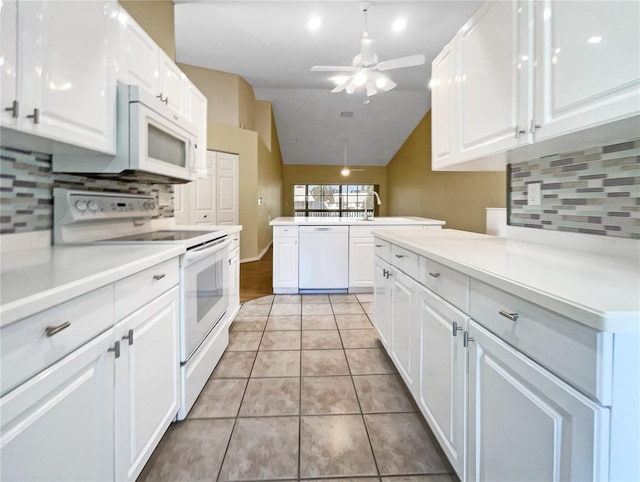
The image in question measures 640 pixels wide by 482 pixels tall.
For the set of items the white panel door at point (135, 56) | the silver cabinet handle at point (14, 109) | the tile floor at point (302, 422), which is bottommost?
the tile floor at point (302, 422)

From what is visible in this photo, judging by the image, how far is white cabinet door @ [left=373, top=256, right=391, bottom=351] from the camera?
2.11 metres

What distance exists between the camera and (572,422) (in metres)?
0.66

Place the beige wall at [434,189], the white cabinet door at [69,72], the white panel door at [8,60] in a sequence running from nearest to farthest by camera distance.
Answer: the white panel door at [8,60] → the white cabinet door at [69,72] → the beige wall at [434,189]

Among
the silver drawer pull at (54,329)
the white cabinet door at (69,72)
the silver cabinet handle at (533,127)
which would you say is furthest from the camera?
the silver cabinet handle at (533,127)

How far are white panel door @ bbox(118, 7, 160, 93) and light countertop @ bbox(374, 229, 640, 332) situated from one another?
1.75m

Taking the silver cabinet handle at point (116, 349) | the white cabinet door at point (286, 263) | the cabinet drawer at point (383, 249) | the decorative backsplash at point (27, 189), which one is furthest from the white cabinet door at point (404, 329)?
the white cabinet door at point (286, 263)

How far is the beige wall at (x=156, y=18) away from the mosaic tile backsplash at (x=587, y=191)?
9.69 feet

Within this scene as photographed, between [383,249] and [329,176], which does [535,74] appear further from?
[329,176]

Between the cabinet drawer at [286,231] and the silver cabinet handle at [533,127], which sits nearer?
the silver cabinet handle at [533,127]

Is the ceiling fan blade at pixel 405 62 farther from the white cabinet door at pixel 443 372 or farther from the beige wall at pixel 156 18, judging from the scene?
the white cabinet door at pixel 443 372

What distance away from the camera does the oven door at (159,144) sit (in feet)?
5.18

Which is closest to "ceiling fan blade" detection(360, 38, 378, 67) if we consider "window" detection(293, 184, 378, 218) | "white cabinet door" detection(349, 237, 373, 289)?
"white cabinet door" detection(349, 237, 373, 289)

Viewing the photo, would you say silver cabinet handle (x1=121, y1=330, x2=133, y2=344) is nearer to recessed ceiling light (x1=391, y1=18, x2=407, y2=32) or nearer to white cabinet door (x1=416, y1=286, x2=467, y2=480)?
→ white cabinet door (x1=416, y1=286, x2=467, y2=480)

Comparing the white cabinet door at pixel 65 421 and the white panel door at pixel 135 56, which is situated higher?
the white panel door at pixel 135 56
